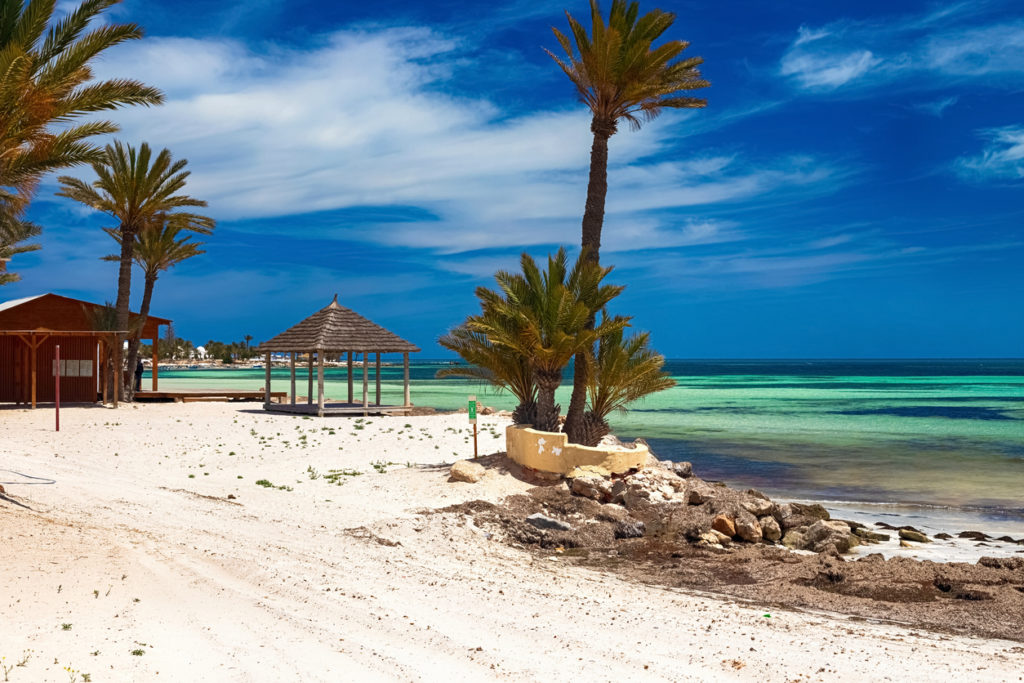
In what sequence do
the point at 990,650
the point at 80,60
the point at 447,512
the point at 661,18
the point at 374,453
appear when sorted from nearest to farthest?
the point at 990,650, the point at 80,60, the point at 447,512, the point at 661,18, the point at 374,453

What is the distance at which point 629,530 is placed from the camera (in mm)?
12297

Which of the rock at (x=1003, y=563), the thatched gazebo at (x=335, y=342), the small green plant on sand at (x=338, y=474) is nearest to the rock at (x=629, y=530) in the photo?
the rock at (x=1003, y=563)

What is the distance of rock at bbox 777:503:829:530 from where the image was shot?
12812 mm

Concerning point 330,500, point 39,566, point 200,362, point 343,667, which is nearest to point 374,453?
point 330,500

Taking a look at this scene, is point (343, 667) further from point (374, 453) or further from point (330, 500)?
point (374, 453)

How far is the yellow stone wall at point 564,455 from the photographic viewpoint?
14883mm

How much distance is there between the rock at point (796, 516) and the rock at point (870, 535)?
0.65 metres

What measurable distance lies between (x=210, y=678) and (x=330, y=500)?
24.0 feet

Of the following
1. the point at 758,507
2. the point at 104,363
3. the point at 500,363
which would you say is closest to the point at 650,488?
the point at 758,507

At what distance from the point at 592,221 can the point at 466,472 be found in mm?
5821

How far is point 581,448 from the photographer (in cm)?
1501

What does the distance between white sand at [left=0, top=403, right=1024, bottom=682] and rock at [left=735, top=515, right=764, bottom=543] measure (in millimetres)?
3120

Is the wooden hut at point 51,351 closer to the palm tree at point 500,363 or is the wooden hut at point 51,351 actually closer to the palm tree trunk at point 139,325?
the palm tree trunk at point 139,325

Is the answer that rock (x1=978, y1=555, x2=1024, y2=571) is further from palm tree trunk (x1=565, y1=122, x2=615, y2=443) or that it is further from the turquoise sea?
palm tree trunk (x1=565, y1=122, x2=615, y2=443)
